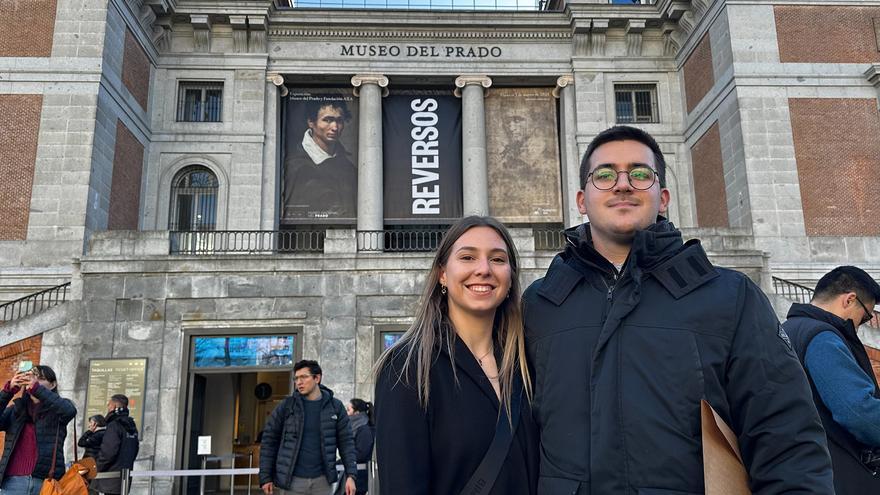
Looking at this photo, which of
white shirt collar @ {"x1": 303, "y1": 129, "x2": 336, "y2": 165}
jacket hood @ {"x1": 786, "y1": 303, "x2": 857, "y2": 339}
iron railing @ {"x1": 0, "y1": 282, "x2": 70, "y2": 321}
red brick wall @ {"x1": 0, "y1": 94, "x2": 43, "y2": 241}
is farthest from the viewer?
white shirt collar @ {"x1": 303, "y1": 129, "x2": 336, "y2": 165}

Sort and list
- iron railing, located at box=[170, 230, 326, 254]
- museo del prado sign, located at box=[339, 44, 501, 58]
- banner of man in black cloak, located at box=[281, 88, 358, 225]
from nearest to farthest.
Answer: iron railing, located at box=[170, 230, 326, 254]
banner of man in black cloak, located at box=[281, 88, 358, 225]
museo del prado sign, located at box=[339, 44, 501, 58]

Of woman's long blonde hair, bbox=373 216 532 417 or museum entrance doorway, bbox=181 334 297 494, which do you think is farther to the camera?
museum entrance doorway, bbox=181 334 297 494

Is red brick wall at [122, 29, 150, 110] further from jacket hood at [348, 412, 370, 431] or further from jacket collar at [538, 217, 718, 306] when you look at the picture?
jacket collar at [538, 217, 718, 306]

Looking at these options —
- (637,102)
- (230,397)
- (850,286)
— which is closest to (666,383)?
(850,286)

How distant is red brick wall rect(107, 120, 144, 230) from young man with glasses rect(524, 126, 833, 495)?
20761mm

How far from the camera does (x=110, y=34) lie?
20.6m

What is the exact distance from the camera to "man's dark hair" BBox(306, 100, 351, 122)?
81.9 ft

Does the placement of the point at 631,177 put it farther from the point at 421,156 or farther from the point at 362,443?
the point at 421,156

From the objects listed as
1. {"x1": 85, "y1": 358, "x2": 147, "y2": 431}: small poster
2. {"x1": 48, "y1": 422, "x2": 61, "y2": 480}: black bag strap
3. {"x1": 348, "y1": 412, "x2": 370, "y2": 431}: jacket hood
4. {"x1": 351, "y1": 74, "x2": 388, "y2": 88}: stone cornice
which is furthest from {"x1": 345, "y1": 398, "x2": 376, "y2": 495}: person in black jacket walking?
{"x1": 351, "y1": 74, "x2": 388, "y2": 88}: stone cornice

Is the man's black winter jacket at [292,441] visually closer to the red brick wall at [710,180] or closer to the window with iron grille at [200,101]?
the red brick wall at [710,180]

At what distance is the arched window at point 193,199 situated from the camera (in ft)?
77.6

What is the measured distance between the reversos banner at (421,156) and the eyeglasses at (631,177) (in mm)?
21569

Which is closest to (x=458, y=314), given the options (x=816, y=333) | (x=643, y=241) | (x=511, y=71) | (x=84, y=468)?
(x=643, y=241)

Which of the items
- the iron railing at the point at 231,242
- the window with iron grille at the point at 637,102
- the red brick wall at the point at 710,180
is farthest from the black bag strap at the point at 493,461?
the window with iron grille at the point at 637,102
